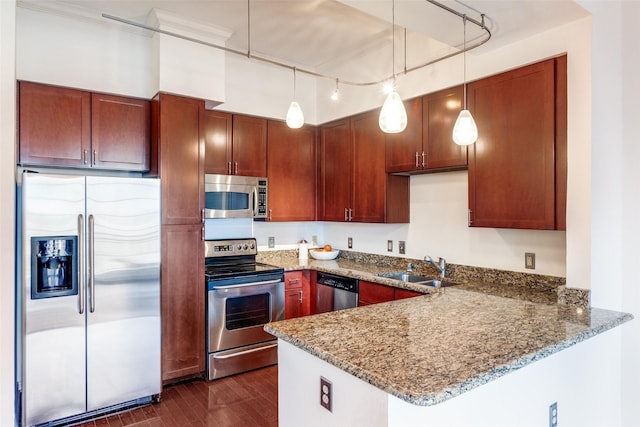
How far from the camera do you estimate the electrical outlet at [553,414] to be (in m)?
1.75

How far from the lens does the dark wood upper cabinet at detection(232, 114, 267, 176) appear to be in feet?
12.7

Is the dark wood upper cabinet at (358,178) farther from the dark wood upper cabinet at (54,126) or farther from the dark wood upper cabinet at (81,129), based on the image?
the dark wood upper cabinet at (54,126)

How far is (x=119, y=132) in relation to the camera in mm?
3234

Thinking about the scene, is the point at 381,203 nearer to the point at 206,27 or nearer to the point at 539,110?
the point at 539,110

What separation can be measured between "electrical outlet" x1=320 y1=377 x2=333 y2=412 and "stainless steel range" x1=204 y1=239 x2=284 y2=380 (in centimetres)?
201

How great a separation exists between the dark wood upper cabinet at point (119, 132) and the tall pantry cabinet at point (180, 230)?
105 mm

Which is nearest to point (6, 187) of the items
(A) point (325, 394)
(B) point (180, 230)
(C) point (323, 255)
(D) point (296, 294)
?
(A) point (325, 394)

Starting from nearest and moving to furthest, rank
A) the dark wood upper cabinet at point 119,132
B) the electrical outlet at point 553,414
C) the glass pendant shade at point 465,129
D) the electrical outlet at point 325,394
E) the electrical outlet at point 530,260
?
the electrical outlet at point 325,394 → the electrical outlet at point 553,414 → the glass pendant shade at point 465,129 → the electrical outlet at point 530,260 → the dark wood upper cabinet at point 119,132

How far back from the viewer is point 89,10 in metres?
3.06

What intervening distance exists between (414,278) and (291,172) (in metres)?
1.71

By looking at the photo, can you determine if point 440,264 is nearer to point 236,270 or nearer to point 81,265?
point 236,270

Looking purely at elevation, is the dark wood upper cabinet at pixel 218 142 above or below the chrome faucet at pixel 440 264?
above

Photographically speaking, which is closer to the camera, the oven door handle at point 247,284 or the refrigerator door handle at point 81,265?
the refrigerator door handle at point 81,265

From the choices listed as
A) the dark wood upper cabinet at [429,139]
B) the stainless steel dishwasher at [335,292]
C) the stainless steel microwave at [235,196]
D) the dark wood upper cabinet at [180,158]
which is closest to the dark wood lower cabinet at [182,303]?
the dark wood upper cabinet at [180,158]
